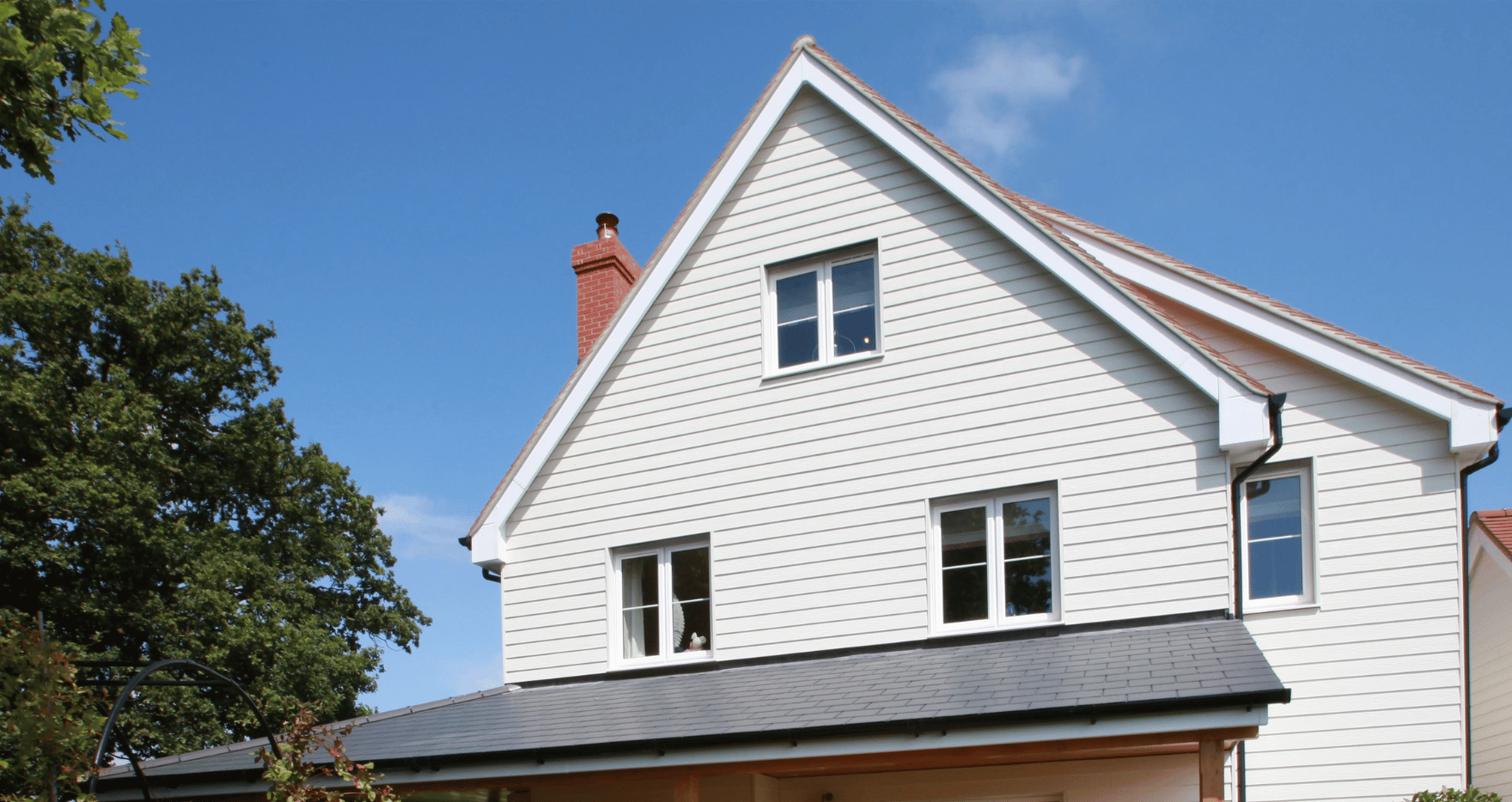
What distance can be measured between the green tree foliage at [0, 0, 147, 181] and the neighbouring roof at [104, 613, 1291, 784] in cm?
555

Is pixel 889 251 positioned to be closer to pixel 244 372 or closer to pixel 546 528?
pixel 546 528

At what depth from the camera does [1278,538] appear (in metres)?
11.7

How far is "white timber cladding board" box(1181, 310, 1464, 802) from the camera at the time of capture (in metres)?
10.7

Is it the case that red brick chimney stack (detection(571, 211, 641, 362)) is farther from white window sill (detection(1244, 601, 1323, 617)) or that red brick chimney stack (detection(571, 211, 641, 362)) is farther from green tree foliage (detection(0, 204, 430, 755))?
green tree foliage (detection(0, 204, 430, 755))

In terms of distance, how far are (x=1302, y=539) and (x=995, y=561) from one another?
2.97 metres

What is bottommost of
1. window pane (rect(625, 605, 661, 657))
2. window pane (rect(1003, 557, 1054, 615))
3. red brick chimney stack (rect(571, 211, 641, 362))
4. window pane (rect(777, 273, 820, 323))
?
window pane (rect(625, 605, 661, 657))

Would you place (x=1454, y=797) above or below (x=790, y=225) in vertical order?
below

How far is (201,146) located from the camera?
28.4 m

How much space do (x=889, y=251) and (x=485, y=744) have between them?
645 cm

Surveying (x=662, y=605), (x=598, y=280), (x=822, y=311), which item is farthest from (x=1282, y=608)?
(x=598, y=280)

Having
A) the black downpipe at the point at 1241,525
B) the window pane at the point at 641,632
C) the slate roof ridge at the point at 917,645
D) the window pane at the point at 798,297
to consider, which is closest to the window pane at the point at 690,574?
the window pane at the point at 641,632

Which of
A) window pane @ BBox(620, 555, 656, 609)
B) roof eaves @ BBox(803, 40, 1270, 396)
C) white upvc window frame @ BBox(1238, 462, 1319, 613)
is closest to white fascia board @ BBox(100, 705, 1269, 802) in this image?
roof eaves @ BBox(803, 40, 1270, 396)

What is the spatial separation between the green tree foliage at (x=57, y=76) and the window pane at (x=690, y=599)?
290 inches

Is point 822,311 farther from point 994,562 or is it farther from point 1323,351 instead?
point 1323,351
